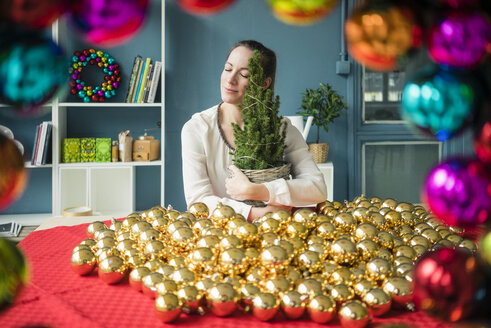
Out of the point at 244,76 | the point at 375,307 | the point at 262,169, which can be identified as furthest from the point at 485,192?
the point at 244,76

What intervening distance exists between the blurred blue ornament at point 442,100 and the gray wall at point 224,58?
3748 millimetres

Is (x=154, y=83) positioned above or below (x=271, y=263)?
above

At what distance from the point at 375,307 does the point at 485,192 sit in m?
0.43

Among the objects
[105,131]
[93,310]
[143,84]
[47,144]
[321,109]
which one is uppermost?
[143,84]

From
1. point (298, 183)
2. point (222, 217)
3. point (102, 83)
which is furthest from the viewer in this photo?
point (102, 83)

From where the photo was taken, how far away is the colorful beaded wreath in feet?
12.1

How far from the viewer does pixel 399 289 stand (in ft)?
2.32

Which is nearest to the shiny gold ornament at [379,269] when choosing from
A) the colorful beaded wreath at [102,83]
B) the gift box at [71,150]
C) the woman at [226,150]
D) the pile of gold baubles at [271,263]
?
the pile of gold baubles at [271,263]

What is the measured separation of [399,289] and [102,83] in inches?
138

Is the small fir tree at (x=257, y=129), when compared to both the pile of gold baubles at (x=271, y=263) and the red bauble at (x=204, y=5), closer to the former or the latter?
the pile of gold baubles at (x=271, y=263)

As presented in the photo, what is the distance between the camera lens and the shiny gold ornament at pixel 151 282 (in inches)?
29.6

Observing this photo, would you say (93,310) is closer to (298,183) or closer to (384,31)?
(384,31)

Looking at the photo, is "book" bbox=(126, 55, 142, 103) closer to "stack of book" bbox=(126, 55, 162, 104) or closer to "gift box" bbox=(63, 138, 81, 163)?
"stack of book" bbox=(126, 55, 162, 104)

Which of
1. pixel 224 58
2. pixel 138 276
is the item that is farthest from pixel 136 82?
pixel 138 276
